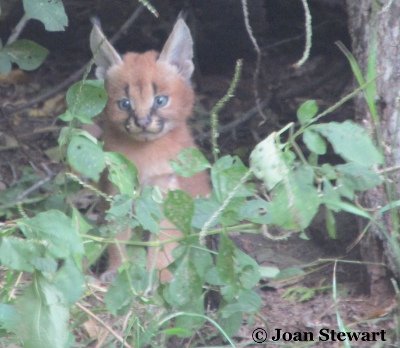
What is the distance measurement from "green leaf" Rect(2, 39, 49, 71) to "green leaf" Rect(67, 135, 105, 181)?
1236mm

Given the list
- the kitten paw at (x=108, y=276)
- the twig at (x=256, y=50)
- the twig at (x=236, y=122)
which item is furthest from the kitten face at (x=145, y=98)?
the twig at (x=236, y=122)

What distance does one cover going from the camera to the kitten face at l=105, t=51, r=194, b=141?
5.00 metres

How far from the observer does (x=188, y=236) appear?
3.20 metres

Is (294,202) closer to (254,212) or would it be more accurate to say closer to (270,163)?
(270,163)

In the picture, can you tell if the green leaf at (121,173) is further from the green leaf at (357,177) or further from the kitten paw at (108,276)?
the kitten paw at (108,276)

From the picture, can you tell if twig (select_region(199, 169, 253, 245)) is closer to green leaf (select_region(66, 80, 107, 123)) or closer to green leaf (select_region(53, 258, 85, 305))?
green leaf (select_region(53, 258, 85, 305))

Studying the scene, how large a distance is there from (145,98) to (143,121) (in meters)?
0.15

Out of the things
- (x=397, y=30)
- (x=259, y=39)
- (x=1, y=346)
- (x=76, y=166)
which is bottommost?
(x=1, y=346)

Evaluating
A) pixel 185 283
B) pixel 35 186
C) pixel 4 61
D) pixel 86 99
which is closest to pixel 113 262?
pixel 35 186

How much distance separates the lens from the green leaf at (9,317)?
3.11m

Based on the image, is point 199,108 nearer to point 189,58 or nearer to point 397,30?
point 189,58

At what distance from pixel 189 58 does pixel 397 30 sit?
4.83ft

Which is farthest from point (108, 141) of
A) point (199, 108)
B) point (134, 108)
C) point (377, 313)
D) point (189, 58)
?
point (377, 313)

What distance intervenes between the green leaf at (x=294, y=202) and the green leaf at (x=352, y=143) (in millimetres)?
129
